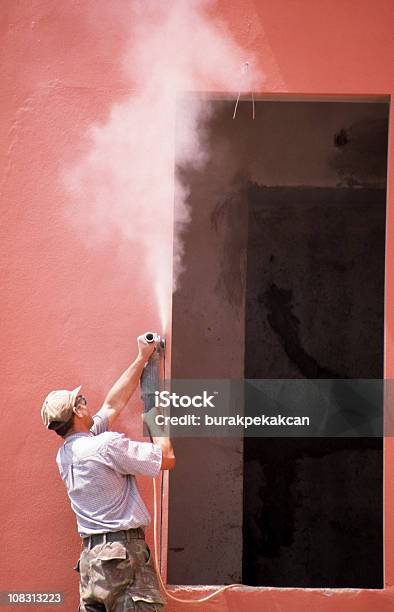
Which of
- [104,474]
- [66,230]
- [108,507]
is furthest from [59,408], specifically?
[66,230]

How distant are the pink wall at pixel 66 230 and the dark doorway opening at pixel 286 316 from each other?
0.25 m

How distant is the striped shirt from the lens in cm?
396

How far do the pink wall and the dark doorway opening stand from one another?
254 millimetres

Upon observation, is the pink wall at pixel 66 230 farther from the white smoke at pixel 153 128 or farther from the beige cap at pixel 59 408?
the beige cap at pixel 59 408

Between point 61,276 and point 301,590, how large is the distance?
1919 millimetres

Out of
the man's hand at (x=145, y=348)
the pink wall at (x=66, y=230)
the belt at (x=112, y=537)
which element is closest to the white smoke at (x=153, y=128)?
the pink wall at (x=66, y=230)

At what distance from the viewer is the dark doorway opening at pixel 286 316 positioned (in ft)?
16.0

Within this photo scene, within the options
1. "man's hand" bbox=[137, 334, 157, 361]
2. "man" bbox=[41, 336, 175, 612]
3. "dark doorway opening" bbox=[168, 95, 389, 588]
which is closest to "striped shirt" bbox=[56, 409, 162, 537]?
"man" bbox=[41, 336, 175, 612]

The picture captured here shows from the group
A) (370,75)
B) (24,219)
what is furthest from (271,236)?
(24,219)

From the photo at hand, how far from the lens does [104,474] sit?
3.97m

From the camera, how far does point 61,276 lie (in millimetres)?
4641

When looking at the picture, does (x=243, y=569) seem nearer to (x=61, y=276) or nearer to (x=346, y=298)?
(x=346, y=298)

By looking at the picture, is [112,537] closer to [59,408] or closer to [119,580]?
[119,580]

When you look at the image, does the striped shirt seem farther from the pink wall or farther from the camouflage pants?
the pink wall
